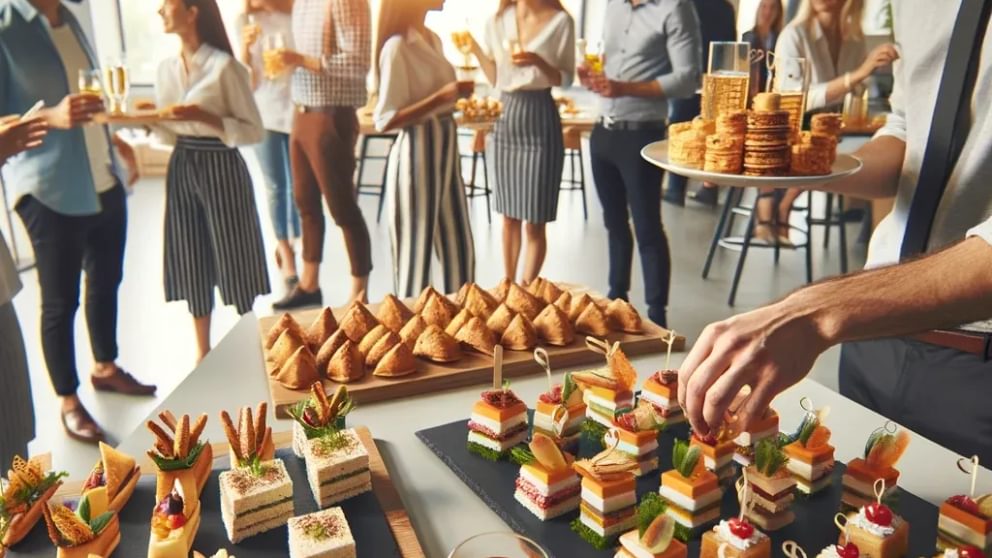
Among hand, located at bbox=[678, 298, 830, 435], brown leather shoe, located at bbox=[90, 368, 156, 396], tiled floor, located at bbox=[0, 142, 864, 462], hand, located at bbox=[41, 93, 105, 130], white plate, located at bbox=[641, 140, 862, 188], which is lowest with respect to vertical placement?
tiled floor, located at bbox=[0, 142, 864, 462]

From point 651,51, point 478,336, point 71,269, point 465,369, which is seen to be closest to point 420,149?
point 651,51

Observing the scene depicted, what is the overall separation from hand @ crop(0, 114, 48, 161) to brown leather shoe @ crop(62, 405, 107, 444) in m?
1.15

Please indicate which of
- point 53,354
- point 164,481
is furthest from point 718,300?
point 164,481

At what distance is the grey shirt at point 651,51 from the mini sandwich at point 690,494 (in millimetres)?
2465

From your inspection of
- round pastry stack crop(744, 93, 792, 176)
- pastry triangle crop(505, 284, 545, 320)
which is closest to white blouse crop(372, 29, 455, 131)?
pastry triangle crop(505, 284, 545, 320)

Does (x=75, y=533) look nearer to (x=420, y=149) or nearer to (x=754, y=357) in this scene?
(x=754, y=357)

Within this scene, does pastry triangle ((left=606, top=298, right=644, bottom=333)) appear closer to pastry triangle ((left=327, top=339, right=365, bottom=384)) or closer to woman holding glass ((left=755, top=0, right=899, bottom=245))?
pastry triangle ((left=327, top=339, right=365, bottom=384))

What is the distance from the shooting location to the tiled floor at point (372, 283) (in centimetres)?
330

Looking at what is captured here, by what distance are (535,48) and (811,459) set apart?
2.83m

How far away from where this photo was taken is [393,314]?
1.97 m

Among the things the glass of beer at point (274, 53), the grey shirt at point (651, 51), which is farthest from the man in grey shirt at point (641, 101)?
the glass of beer at point (274, 53)

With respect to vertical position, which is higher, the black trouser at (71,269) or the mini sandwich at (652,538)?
the mini sandwich at (652,538)

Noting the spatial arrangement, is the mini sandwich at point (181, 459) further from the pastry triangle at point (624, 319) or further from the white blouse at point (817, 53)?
the white blouse at point (817, 53)

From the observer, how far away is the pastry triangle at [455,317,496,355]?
1.80 meters
